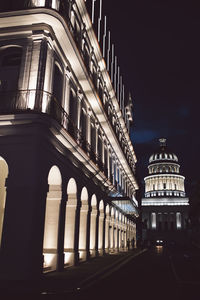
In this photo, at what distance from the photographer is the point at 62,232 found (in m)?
16.2

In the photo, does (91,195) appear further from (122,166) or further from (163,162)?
(163,162)

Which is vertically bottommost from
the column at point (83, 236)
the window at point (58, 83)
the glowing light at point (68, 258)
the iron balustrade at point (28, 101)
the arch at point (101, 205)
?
the glowing light at point (68, 258)

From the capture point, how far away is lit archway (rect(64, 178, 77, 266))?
60.6 ft

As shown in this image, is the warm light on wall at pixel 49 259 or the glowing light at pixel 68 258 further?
the glowing light at pixel 68 258

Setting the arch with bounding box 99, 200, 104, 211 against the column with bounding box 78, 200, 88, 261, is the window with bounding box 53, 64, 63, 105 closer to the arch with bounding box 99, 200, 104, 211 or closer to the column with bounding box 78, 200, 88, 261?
the column with bounding box 78, 200, 88, 261

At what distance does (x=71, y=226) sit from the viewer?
61.9 ft

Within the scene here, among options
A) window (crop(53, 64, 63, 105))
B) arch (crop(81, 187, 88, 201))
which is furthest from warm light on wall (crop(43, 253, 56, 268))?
window (crop(53, 64, 63, 105))

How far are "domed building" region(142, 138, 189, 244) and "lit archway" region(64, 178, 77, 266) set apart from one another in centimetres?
7619

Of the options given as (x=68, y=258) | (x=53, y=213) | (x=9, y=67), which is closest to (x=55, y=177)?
(x=53, y=213)

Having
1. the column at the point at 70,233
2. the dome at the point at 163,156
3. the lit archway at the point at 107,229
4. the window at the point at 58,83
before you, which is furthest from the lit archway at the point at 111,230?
the dome at the point at 163,156

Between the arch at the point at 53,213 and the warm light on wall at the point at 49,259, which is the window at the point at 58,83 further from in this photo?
the warm light on wall at the point at 49,259

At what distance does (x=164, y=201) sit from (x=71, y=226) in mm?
100732

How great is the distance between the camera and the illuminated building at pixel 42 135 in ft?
42.3

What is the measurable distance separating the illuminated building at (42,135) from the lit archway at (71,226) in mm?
60
